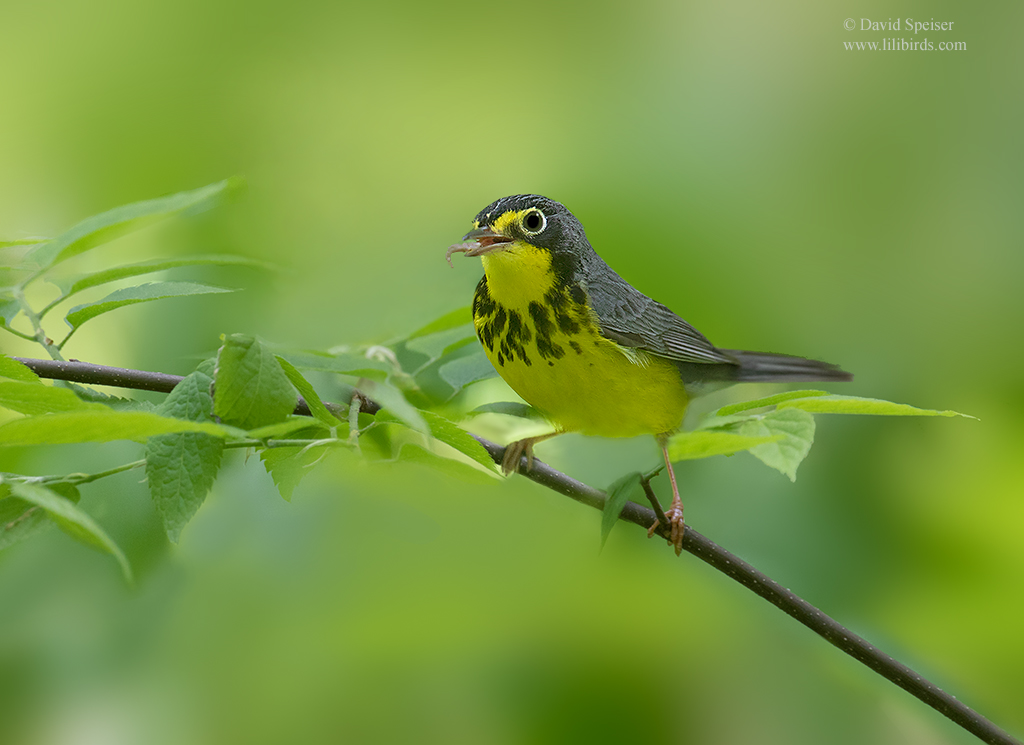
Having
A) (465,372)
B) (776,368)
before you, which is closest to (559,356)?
(465,372)

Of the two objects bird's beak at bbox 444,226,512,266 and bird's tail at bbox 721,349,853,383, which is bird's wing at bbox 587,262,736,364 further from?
bird's beak at bbox 444,226,512,266

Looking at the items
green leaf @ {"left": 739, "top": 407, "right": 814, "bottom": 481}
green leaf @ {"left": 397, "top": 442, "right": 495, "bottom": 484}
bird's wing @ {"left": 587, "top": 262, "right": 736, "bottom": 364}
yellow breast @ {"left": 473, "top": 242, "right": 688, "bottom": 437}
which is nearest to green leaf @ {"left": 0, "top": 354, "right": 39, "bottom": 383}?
green leaf @ {"left": 397, "top": 442, "right": 495, "bottom": 484}

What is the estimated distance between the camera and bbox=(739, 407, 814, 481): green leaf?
558 millimetres

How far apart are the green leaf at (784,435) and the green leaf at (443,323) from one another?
0.42 meters

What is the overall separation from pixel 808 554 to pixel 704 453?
Answer: 1.16m

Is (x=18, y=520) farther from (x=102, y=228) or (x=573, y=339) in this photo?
(x=573, y=339)

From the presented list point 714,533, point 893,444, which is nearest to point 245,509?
point 714,533

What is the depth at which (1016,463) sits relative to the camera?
1.72 m

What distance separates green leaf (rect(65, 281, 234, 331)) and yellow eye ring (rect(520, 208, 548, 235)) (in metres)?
0.60

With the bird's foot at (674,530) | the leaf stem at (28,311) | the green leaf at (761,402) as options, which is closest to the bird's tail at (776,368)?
the bird's foot at (674,530)

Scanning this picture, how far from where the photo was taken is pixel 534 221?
124 cm

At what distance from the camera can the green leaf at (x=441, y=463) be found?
614mm

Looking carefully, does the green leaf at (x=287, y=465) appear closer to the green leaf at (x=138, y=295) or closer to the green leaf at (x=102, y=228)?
the green leaf at (x=138, y=295)

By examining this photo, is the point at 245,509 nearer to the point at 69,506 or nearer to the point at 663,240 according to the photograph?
the point at 69,506
